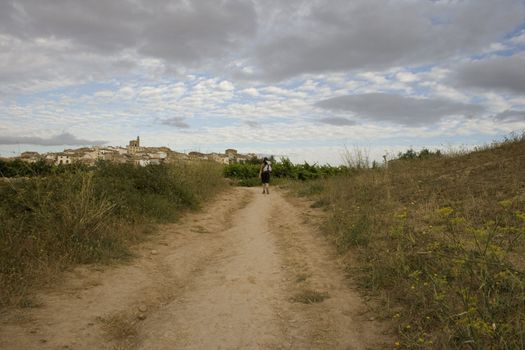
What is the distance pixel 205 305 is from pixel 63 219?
10.1ft

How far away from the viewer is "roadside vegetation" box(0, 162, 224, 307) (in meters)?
4.94

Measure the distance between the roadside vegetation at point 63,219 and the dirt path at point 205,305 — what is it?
32cm

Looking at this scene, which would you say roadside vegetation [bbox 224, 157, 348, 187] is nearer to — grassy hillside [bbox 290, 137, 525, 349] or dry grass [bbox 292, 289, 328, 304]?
grassy hillside [bbox 290, 137, 525, 349]

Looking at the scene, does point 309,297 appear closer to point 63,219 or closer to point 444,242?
point 444,242

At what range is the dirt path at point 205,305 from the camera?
11.9ft

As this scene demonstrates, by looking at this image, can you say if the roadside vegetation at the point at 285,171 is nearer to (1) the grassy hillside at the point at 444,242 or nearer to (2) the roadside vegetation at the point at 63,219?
(1) the grassy hillside at the point at 444,242

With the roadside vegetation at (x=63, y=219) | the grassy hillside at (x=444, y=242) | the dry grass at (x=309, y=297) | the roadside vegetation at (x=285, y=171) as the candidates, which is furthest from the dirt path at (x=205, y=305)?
the roadside vegetation at (x=285, y=171)

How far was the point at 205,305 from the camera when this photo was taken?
4445mm

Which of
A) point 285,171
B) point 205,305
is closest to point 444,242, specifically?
point 205,305

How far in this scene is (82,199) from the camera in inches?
252

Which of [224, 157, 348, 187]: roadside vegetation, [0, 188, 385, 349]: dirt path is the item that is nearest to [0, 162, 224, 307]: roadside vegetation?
[0, 188, 385, 349]: dirt path

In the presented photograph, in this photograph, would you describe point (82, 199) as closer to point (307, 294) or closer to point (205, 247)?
point (205, 247)

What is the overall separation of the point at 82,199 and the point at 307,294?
12.9 feet

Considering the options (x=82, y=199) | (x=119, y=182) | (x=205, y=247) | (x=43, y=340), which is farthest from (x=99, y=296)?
(x=119, y=182)
